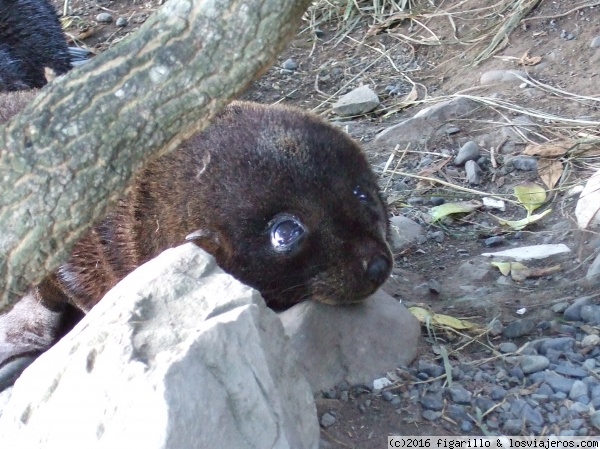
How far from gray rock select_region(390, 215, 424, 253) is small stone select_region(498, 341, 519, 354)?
1.25 m

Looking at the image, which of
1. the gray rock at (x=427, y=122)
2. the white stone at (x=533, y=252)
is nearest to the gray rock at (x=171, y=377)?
the white stone at (x=533, y=252)

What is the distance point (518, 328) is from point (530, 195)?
1.42 metres

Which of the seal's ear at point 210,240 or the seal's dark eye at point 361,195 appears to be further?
the seal's dark eye at point 361,195

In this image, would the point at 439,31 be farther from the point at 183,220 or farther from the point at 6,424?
the point at 6,424

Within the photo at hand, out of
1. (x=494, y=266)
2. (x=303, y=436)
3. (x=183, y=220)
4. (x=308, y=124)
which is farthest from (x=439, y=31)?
(x=303, y=436)

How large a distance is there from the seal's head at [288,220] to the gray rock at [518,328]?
59 centimetres

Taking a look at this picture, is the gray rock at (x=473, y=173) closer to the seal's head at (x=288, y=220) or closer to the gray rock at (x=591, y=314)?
the gray rock at (x=591, y=314)

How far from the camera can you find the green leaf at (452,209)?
16.7ft

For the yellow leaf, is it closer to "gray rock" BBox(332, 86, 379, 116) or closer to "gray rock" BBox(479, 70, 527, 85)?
"gray rock" BBox(479, 70, 527, 85)

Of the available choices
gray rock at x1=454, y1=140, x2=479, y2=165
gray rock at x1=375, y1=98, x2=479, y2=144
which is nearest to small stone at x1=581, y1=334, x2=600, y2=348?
gray rock at x1=454, y1=140, x2=479, y2=165

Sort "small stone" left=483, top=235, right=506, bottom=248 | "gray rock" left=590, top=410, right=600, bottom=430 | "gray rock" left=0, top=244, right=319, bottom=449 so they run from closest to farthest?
"gray rock" left=0, top=244, right=319, bottom=449
"gray rock" left=590, top=410, right=600, bottom=430
"small stone" left=483, top=235, right=506, bottom=248

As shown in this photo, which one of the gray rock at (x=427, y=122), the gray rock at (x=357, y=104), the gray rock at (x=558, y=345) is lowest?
the gray rock at (x=357, y=104)

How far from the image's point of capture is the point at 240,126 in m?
3.75

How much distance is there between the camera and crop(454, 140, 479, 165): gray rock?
555 centimetres
